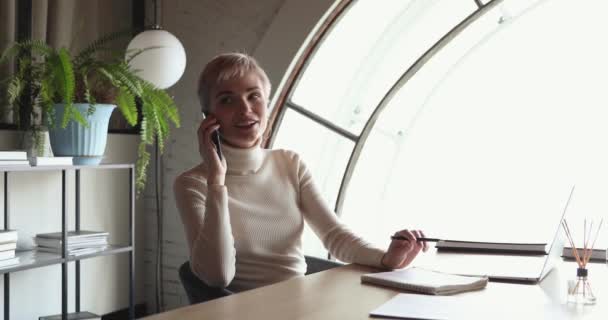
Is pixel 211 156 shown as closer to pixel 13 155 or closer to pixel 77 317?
pixel 13 155

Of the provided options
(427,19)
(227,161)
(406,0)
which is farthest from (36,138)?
(427,19)

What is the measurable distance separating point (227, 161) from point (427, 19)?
219 inches

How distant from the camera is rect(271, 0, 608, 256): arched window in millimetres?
5252

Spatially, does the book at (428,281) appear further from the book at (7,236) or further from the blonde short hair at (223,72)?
the book at (7,236)

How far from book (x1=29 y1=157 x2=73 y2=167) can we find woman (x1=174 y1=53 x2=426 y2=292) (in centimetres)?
105

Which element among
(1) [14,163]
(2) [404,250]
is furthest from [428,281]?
(1) [14,163]

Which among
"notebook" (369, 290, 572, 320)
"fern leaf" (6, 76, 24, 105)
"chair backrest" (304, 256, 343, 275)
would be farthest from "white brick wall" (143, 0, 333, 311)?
"notebook" (369, 290, 572, 320)

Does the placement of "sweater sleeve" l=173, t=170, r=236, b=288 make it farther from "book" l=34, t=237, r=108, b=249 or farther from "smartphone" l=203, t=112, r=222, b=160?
"book" l=34, t=237, r=108, b=249

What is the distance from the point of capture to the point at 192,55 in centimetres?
408

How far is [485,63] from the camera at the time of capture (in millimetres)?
15219

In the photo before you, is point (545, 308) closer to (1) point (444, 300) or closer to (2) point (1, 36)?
(1) point (444, 300)

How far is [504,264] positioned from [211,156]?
0.93m

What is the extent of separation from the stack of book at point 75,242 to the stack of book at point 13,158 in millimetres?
439

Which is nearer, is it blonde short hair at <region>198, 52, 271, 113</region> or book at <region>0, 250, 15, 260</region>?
blonde short hair at <region>198, 52, 271, 113</region>
